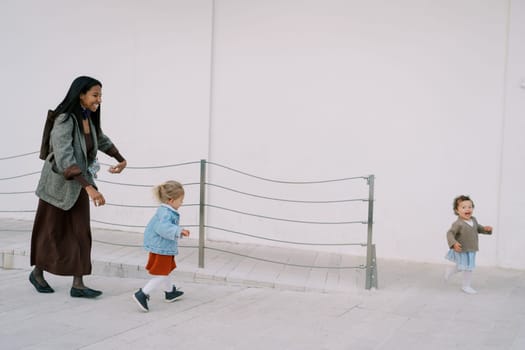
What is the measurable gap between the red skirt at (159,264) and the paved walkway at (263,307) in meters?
0.28

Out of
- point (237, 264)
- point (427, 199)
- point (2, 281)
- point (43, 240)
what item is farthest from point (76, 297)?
point (427, 199)

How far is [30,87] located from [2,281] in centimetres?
294

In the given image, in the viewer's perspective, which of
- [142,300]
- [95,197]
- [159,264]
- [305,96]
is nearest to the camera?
[95,197]

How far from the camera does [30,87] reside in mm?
8219

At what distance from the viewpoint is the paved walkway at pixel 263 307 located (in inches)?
178

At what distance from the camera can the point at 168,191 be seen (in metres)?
5.25

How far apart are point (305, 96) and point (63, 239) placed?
2978 mm

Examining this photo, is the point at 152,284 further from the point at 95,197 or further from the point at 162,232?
the point at 95,197

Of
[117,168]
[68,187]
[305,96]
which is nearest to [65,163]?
[68,187]

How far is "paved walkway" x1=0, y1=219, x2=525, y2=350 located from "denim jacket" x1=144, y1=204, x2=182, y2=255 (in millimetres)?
456

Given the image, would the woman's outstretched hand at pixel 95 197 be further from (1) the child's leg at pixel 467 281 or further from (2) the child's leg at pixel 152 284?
(1) the child's leg at pixel 467 281

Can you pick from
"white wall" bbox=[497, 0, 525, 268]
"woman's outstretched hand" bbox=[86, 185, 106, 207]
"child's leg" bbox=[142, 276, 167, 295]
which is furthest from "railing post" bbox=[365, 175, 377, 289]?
"woman's outstretched hand" bbox=[86, 185, 106, 207]

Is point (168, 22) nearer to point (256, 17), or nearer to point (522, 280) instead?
point (256, 17)

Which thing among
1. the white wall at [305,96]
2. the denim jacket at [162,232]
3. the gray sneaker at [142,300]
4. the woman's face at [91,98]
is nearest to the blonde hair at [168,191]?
the denim jacket at [162,232]
